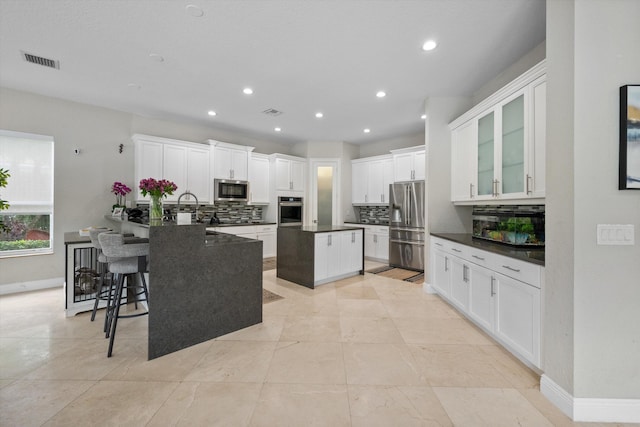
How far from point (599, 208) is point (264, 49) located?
2991 millimetres

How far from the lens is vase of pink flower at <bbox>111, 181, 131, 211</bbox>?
423 cm

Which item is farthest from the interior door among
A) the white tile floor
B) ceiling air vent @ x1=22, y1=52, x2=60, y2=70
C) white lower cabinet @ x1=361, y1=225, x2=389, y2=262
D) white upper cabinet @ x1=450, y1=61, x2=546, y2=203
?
ceiling air vent @ x1=22, y1=52, x2=60, y2=70

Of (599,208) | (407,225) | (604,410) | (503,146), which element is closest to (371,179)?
(407,225)

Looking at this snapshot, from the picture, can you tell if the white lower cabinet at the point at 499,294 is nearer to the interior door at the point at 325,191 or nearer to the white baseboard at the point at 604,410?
the white baseboard at the point at 604,410

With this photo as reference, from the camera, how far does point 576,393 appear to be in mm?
1521

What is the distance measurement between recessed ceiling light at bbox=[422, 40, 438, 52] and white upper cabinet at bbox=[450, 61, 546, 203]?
825 mm

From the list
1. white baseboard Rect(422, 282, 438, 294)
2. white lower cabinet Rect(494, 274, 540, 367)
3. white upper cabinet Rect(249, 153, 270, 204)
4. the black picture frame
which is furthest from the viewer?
white upper cabinet Rect(249, 153, 270, 204)

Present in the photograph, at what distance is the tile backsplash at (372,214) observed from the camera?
6465 mm

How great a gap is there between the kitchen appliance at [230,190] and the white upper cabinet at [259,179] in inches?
6.2

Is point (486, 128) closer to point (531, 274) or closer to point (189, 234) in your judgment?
point (531, 274)

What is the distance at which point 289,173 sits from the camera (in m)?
6.29

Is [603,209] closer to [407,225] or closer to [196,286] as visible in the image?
[196,286]

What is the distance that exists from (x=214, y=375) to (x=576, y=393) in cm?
231

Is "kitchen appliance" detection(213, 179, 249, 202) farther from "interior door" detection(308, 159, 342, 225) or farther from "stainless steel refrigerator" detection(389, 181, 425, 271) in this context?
"stainless steel refrigerator" detection(389, 181, 425, 271)
